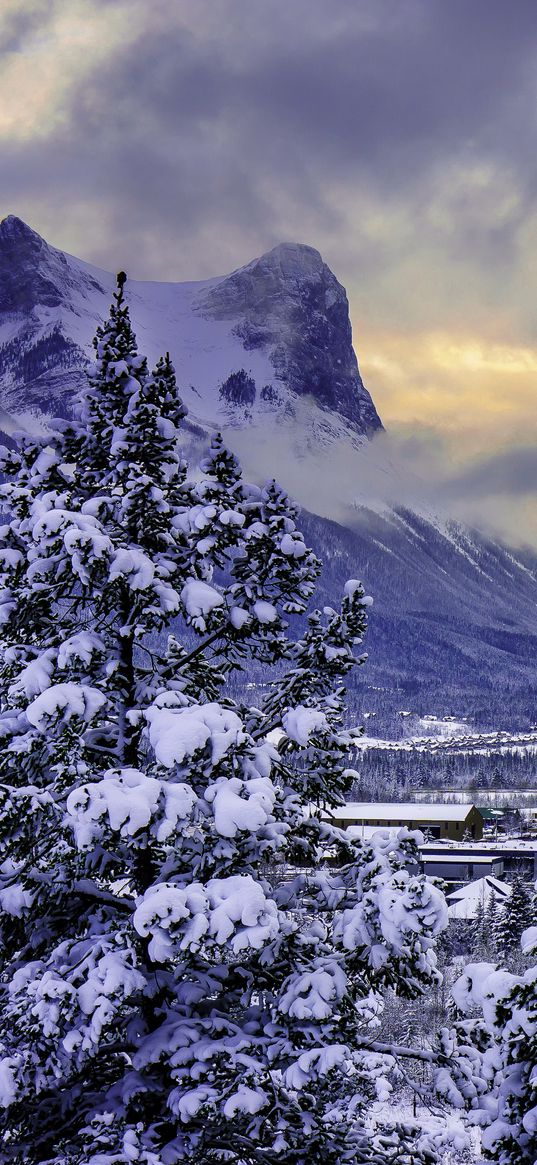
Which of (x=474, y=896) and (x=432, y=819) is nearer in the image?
(x=474, y=896)

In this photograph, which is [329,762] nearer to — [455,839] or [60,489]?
[60,489]

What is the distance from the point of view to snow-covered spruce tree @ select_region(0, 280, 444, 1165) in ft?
28.8

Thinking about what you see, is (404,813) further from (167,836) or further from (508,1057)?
(167,836)

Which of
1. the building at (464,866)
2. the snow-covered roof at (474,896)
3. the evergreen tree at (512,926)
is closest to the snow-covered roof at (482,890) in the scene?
the snow-covered roof at (474,896)

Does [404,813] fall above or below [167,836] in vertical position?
above

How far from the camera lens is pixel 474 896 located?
7988 centimetres

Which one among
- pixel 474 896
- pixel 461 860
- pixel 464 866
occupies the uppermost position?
pixel 461 860

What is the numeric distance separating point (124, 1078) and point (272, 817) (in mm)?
2896

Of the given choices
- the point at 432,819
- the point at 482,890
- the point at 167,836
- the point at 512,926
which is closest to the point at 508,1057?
the point at 167,836

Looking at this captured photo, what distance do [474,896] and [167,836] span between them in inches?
3029

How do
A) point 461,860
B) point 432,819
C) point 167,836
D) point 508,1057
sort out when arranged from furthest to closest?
point 432,819 < point 461,860 < point 167,836 < point 508,1057

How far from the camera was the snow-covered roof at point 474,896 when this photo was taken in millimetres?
74688

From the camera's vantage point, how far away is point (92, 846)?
9.09m

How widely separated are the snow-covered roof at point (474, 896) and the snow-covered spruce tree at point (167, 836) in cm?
6630
